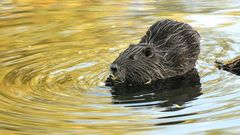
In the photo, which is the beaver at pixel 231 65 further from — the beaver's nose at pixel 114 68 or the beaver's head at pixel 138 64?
the beaver's nose at pixel 114 68

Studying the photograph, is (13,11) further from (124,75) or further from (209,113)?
(209,113)

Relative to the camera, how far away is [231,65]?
8523 mm

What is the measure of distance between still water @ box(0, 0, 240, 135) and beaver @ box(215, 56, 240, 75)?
0.37ft

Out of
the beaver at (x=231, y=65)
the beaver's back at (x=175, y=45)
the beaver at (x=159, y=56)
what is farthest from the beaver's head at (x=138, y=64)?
the beaver at (x=231, y=65)

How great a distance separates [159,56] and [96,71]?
2.62 feet

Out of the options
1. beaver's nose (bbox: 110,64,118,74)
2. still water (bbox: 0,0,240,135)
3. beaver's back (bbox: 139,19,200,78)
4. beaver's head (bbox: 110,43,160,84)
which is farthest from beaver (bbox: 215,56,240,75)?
beaver's nose (bbox: 110,64,118,74)

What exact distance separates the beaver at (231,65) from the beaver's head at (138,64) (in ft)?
2.48

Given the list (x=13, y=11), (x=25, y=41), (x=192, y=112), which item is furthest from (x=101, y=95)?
Answer: (x=13, y=11)

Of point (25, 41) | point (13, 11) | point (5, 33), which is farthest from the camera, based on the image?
point (13, 11)

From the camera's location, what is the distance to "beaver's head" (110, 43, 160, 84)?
8.24 m

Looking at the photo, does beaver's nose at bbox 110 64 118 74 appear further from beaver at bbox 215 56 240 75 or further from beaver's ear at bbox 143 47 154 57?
beaver at bbox 215 56 240 75

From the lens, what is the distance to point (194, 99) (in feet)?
23.6

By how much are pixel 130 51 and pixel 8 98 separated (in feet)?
5.73

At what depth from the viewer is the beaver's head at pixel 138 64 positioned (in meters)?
Result: 8.24
